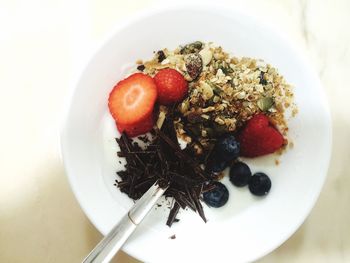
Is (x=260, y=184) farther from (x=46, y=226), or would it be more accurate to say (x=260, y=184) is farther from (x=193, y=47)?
(x=46, y=226)

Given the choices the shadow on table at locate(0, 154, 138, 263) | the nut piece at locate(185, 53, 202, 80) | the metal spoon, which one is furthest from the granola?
the shadow on table at locate(0, 154, 138, 263)

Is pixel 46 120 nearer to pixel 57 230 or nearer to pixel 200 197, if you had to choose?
pixel 57 230

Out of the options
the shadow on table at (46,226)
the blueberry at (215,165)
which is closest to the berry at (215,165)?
the blueberry at (215,165)

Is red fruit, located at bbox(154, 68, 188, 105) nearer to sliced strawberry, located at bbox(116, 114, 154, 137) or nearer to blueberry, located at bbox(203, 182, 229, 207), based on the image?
sliced strawberry, located at bbox(116, 114, 154, 137)

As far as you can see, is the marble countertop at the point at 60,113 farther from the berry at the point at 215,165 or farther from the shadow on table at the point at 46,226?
the berry at the point at 215,165

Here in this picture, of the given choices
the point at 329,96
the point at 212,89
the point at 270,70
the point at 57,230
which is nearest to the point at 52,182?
the point at 57,230

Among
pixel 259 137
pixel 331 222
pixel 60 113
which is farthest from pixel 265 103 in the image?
pixel 60 113
